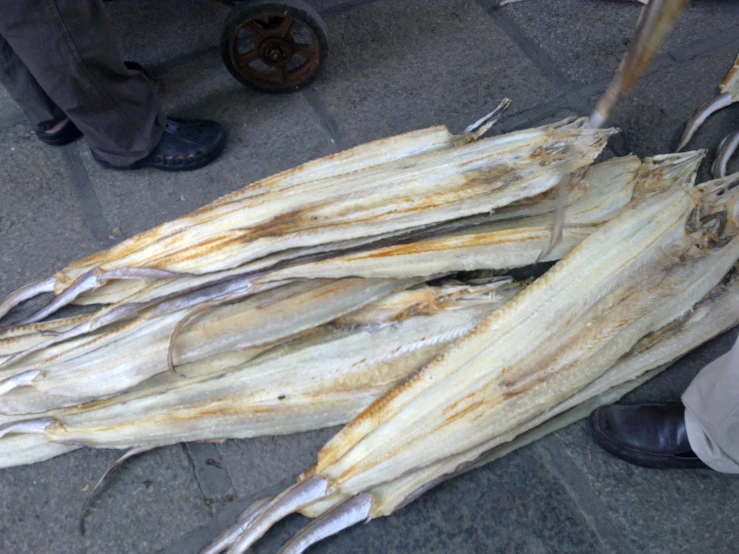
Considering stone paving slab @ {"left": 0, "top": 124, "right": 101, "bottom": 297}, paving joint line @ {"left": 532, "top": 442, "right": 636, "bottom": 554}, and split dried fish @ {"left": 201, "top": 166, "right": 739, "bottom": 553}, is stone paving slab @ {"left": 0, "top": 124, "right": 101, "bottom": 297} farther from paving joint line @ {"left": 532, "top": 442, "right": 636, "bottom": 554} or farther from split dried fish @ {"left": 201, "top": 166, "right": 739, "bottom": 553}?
paving joint line @ {"left": 532, "top": 442, "right": 636, "bottom": 554}

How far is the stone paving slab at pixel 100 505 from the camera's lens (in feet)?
6.53

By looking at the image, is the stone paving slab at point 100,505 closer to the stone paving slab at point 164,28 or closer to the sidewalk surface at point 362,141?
the sidewalk surface at point 362,141

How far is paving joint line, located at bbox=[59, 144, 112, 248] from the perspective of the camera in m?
2.67

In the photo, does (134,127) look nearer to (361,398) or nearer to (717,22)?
(361,398)

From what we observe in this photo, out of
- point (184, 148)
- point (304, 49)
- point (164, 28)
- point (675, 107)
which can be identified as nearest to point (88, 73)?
point (184, 148)

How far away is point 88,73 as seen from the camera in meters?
2.39

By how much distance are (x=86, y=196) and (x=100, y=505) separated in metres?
1.45

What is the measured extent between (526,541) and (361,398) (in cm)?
73

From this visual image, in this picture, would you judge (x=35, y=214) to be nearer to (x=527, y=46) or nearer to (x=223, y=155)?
(x=223, y=155)

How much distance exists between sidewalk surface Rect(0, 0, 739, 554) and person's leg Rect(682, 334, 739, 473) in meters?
0.22

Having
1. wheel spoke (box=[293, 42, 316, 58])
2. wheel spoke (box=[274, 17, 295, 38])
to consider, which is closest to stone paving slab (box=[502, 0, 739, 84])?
wheel spoke (box=[293, 42, 316, 58])

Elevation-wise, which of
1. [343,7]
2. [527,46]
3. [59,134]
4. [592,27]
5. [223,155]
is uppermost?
[592,27]

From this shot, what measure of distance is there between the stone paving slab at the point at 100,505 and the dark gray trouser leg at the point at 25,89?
1563mm

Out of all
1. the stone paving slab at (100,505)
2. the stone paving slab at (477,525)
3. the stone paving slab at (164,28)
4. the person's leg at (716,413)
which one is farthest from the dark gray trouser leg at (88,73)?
the person's leg at (716,413)
